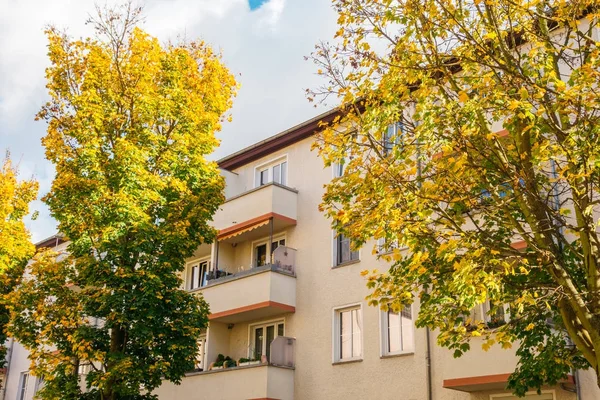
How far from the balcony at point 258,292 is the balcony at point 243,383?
2.07m

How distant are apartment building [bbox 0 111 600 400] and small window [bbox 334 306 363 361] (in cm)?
3

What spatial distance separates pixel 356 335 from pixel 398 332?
1600 mm

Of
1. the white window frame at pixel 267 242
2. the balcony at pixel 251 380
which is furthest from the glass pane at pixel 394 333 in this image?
the white window frame at pixel 267 242

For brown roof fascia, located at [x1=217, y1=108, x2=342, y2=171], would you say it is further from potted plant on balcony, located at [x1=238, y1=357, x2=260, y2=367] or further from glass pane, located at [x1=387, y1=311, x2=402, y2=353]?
potted plant on balcony, located at [x1=238, y1=357, x2=260, y2=367]

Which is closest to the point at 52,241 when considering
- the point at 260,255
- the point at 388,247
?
the point at 260,255

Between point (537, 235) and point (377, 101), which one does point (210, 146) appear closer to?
point (377, 101)

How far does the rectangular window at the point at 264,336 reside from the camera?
2481cm

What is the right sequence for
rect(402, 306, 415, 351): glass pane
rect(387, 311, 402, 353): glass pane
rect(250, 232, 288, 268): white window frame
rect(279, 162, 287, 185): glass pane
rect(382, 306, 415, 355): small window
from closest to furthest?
rect(402, 306, 415, 351): glass pane → rect(382, 306, 415, 355): small window → rect(387, 311, 402, 353): glass pane → rect(250, 232, 288, 268): white window frame → rect(279, 162, 287, 185): glass pane

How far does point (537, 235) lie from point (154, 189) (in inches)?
402

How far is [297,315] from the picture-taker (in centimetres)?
2416

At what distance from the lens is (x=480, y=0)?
37.3ft

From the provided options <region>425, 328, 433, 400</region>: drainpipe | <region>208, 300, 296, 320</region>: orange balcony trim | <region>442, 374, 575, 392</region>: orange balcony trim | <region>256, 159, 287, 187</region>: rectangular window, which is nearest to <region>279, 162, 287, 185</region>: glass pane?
<region>256, 159, 287, 187</region>: rectangular window

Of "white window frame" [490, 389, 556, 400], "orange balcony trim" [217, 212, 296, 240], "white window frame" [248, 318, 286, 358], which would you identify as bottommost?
"white window frame" [490, 389, 556, 400]

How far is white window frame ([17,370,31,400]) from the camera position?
38119 mm
